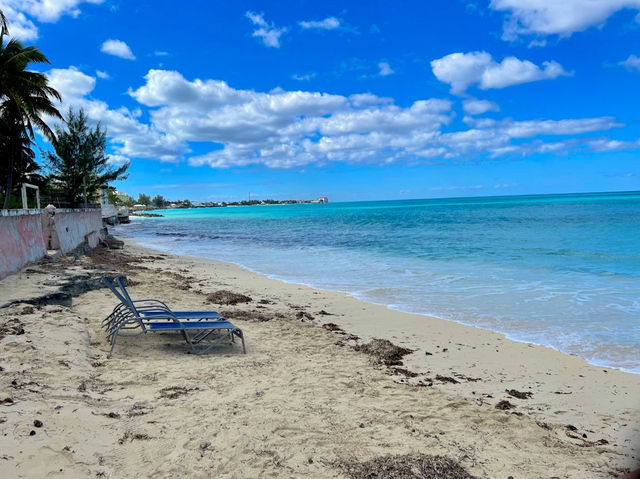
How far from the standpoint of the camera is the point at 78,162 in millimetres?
38281

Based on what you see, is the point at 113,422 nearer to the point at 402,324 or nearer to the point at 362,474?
the point at 362,474

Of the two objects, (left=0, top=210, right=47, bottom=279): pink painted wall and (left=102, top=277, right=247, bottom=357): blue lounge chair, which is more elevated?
(left=0, top=210, right=47, bottom=279): pink painted wall

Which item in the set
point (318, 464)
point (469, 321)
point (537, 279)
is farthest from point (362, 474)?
point (537, 279)

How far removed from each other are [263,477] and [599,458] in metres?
2.74

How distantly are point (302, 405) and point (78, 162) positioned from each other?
40961 mm

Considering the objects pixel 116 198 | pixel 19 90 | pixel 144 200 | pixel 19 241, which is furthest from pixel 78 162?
pixel 144 200

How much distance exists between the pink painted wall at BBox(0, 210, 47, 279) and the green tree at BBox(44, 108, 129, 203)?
2714 centimetres

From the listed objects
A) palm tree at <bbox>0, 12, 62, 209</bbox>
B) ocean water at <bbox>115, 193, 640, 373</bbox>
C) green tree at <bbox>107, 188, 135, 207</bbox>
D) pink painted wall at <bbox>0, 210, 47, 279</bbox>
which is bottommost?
ocean water at <bbox>115, 193, 640, 373</bbox>

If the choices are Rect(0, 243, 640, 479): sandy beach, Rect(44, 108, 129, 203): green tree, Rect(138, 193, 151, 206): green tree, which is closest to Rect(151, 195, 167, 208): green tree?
Rect(138, 193, 151, 206): green tree

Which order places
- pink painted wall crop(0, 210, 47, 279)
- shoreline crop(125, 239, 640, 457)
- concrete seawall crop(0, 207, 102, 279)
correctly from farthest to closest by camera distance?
concrete seawall crop(0, 207, 102, 279) < pink painted wall crop(0, 210, 47, 279) < shoreline crop(125, 239, 640, 457)

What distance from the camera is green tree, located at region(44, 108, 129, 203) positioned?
37781 millimetres

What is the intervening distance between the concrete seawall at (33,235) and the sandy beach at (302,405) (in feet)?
10.0

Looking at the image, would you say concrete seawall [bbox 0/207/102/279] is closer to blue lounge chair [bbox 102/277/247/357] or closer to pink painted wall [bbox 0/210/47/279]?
pink painted wall [bbox 0/210/47/279]

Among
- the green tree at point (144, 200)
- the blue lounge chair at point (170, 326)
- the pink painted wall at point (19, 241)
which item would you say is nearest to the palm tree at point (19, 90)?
the pink painted wall at point (19, 241)
